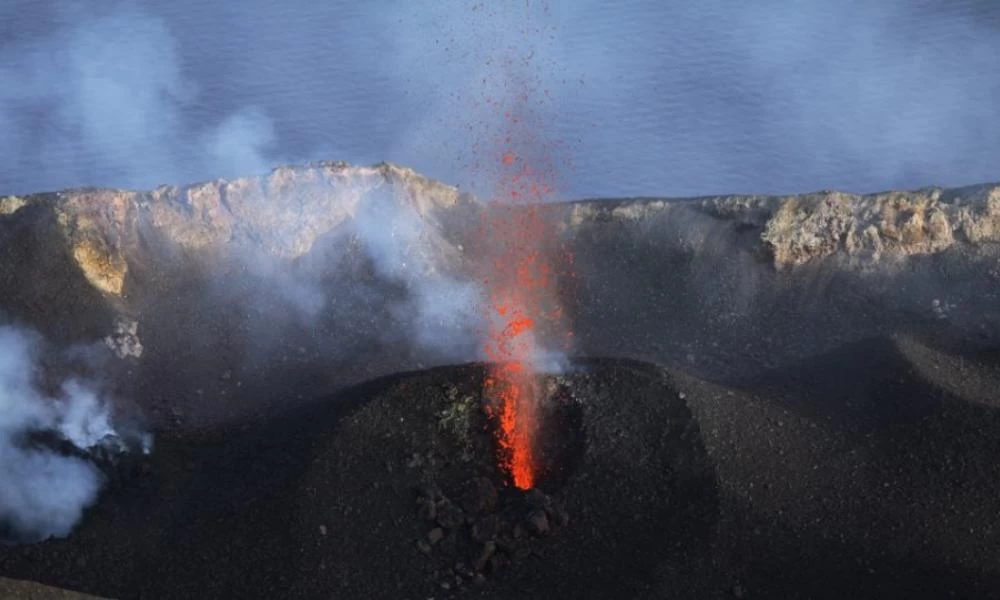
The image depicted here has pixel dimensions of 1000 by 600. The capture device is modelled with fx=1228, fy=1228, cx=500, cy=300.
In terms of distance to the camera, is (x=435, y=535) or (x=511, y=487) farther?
(x=511, y=487)

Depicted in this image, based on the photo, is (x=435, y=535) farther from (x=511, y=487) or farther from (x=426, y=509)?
(x=511, y=487)

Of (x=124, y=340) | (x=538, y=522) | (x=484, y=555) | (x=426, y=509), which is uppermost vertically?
(x=124, y=340)

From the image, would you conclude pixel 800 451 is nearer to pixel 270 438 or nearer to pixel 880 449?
pixel 880 449

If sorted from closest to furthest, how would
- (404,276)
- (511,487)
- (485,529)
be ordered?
(485,529) < (511,487) < (404,276)

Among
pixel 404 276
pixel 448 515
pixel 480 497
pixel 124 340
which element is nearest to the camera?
pixel 448 515

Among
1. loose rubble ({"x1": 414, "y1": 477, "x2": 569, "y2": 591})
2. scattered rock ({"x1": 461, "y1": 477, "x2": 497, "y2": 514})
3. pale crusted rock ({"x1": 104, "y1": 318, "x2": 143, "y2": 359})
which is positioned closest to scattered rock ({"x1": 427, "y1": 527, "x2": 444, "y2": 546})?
loose rubble ({"x1": 414, "y1": 477, "x2": 569, "y2": 591})

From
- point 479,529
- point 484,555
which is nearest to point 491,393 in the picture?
point 479,529

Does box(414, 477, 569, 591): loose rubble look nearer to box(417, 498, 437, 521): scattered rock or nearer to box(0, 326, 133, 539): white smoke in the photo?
box(417, 498, 437, 521): scattered rock
